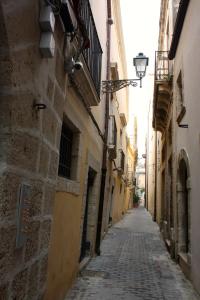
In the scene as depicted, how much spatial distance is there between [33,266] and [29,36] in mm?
1974

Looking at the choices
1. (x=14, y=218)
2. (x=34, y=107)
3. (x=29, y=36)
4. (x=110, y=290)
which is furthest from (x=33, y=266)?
(x=110, y=290)

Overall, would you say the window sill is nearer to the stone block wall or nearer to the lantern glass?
the stone block wall

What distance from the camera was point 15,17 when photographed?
7.92 ft

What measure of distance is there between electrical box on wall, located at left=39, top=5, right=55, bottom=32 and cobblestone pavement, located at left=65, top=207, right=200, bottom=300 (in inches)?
150

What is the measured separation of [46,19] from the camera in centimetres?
288

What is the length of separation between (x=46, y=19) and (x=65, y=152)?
2841 mm

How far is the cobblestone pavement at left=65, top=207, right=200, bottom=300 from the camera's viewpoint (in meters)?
5.36

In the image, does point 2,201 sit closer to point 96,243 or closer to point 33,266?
point 33,266

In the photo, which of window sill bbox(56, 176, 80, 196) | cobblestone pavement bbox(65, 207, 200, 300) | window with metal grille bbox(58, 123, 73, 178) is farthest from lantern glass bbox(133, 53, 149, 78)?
cobblestone pavement bbox(65, 207, 200, 300)

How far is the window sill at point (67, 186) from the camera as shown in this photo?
14.5 feet

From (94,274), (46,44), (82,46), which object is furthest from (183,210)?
(46,44)

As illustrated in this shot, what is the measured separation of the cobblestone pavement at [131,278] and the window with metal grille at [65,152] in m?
1.85

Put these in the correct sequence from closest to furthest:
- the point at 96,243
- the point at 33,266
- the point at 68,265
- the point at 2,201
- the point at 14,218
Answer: the point at 2,201 → the point at 14,218 → the point at 33,266 → the point at 68,265 → the point at 96,243

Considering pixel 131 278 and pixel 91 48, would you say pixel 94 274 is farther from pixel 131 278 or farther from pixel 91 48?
pixel 91 48
